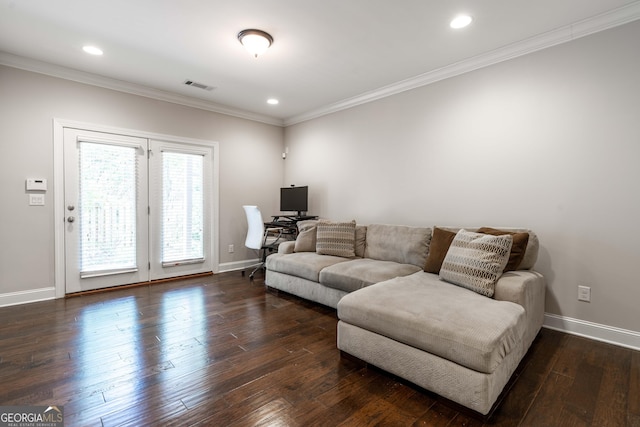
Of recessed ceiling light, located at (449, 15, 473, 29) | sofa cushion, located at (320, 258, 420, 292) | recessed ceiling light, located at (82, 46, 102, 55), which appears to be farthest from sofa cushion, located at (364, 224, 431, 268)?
recessed ceiling light, located at (82, 46, 102, 55)

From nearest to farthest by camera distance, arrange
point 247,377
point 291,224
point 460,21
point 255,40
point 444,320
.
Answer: point 444,320
point 247,377
point 460,21
point 255,40
point 291,224

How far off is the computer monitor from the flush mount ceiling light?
236 centimetres

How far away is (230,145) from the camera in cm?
504

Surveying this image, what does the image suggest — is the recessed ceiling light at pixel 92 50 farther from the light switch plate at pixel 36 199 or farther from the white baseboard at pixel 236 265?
the white baseboard at pixel 236 265

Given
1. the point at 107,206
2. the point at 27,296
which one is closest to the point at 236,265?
the point at 107,206

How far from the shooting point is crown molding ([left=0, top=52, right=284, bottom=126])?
130 inches

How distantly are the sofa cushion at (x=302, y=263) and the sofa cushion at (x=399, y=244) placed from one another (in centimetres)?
40

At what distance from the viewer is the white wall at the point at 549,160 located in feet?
8.02

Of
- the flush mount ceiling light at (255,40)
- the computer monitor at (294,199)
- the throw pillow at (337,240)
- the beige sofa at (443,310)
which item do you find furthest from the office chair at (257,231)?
the flush mount ceiling light at (255,40)

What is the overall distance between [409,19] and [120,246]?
14.1 ft

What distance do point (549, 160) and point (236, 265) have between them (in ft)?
14.8

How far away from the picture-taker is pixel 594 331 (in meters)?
2.56

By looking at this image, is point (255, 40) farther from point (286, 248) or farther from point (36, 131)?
point (36, 131)

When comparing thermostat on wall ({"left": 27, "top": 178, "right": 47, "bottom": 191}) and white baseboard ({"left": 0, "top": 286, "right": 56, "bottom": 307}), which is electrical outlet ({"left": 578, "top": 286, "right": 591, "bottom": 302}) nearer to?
white baseboard ({"left": 0, "top": 286, "right": 56, "bottom": 307})
